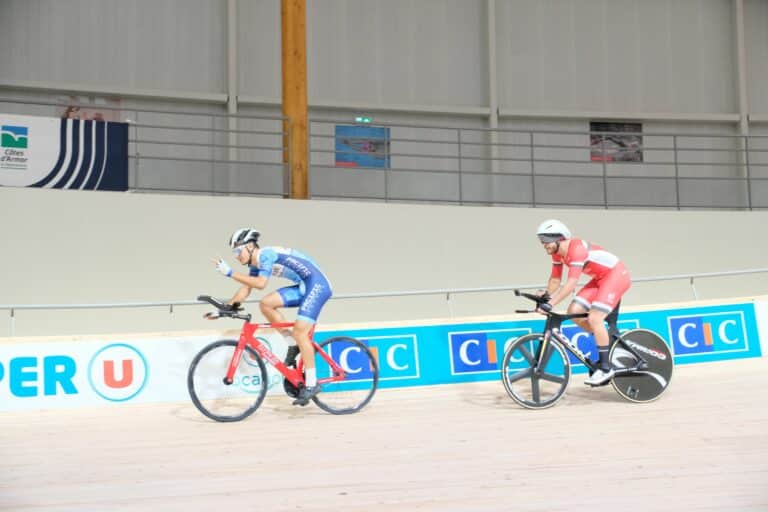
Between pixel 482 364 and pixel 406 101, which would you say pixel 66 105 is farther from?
pixel 482 364

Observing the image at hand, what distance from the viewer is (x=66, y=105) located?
12.0 metres

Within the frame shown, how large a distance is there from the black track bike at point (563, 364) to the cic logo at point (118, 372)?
2.76m

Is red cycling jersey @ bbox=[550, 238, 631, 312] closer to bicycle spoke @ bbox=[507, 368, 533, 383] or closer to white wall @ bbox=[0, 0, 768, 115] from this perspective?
bicycle spoke @ bbox=[507, 368, 533, 383]

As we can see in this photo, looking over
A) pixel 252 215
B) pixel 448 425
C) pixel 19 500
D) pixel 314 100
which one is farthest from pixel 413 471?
pixel 314 100

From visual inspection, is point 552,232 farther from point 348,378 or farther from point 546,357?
point 348,378

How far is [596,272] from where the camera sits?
5.99 m

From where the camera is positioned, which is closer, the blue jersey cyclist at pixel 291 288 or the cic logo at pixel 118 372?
the blue jersey cyclist at pixel 291 288

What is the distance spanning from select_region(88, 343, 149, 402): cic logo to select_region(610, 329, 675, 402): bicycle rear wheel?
3551mm

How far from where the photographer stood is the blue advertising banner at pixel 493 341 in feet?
22.5

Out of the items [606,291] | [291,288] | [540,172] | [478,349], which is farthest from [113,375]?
[540,172]

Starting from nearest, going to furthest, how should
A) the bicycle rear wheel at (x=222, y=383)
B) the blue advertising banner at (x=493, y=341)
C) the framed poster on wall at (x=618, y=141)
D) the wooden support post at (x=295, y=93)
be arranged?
the bicycle rear wheel at (x=222, y=383)
the blue advertising banner at (x=493, y=341)
the wooden support post at (x=295, y=93)
the framed poster on wall at (x=618, y=141)

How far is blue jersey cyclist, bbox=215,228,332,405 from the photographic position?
5559mm

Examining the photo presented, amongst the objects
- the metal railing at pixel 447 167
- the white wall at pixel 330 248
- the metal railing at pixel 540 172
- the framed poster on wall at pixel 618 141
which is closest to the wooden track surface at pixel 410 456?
the white wall at pixel 330 248

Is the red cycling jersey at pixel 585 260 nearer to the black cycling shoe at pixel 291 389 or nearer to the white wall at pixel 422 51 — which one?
the black cycling shoe at pixel 291 389
